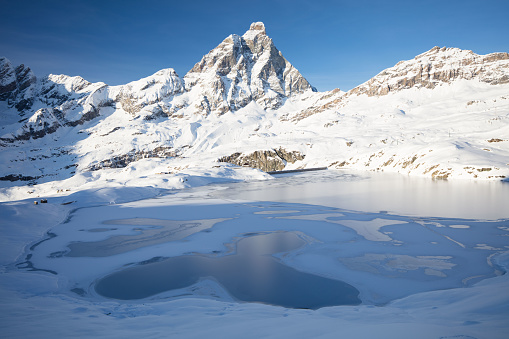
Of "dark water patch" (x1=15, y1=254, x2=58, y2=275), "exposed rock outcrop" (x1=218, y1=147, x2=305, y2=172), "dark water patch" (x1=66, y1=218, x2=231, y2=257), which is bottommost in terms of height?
"dark water patch" (x1=15, y1=254, x2=58, y2=275)

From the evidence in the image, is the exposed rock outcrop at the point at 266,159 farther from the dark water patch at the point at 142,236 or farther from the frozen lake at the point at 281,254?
the dark water patch at the point at 142,236

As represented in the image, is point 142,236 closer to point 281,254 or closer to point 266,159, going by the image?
point 281,254

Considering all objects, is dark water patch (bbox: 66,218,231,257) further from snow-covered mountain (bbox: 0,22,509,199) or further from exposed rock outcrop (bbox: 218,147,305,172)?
exposed rock outcrop (bbox: 218,147,305,172)

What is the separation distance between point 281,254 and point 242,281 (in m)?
2.85

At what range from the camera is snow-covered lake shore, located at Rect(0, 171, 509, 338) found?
17.4ft

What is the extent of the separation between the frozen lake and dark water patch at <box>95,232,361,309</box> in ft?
0.11

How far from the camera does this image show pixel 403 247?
11.9 m

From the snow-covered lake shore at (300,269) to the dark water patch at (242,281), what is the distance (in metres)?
0.45

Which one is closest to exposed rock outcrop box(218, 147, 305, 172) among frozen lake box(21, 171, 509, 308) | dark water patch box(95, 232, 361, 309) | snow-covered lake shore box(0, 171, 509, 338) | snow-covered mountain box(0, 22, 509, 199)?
snow-covered mountain box(0, 22, 509, 199)

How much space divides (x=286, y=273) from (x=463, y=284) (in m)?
5.10

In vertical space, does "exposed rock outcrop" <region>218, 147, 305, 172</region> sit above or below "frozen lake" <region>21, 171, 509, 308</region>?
above

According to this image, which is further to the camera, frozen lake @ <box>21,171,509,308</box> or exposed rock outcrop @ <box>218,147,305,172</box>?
exposed rock outcrop @ <box>218,147,305,172</box>

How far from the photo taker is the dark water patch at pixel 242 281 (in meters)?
7.95

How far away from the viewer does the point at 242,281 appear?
9.07 meters
